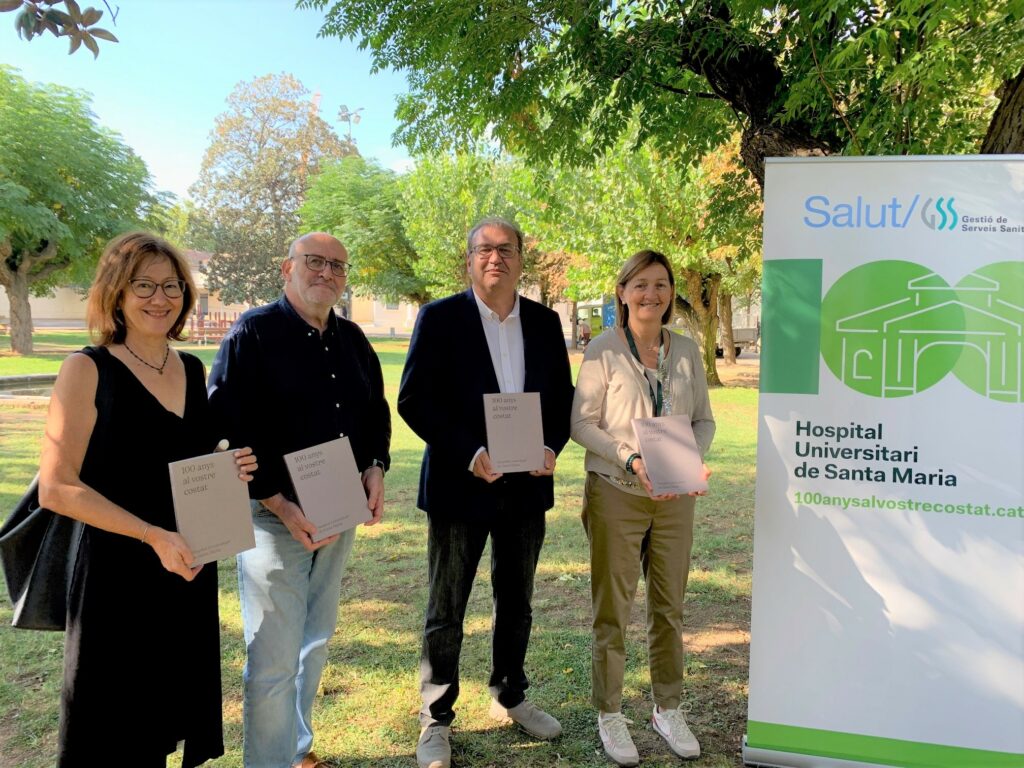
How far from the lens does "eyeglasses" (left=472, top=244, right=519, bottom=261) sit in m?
3.21

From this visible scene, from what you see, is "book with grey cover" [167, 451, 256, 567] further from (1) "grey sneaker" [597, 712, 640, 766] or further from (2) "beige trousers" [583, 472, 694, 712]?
(1) "grey sneaker" [597, 712, 640, 766]

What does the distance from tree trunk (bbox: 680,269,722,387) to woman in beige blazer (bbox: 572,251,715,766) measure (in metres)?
16.9

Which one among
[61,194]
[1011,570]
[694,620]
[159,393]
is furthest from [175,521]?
[61,194]

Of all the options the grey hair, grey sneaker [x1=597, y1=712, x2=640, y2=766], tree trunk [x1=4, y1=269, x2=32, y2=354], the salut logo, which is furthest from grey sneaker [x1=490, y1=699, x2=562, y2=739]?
tree trunk [x1=4, y1=269, x2=32, y2=354]

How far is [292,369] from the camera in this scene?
2766mm

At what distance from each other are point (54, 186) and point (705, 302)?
22.6 meters

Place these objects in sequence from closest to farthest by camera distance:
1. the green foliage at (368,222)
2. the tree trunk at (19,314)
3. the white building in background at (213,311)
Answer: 1. the tree trunk at (19,314)
2. the green foliage at (368,222)
3. the white building in background at (213,311)


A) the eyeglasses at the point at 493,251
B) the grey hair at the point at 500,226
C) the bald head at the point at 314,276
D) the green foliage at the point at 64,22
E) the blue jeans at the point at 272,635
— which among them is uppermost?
the green foliage at the point at 64,22

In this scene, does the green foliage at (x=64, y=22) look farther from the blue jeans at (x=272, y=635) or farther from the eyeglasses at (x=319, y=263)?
the blue jeans at (x=272, y=635)

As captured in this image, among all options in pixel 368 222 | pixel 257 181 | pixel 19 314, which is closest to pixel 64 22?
pixel 19 314

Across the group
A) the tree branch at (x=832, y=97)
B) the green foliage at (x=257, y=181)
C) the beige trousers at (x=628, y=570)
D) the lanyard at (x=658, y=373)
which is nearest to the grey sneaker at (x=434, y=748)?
the beige trousers at (x=628, y=570)

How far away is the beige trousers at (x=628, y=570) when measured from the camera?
321 centimetres

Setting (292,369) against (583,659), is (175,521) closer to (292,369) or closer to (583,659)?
(292,369)

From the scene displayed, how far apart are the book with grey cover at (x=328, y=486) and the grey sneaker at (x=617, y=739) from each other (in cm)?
152
